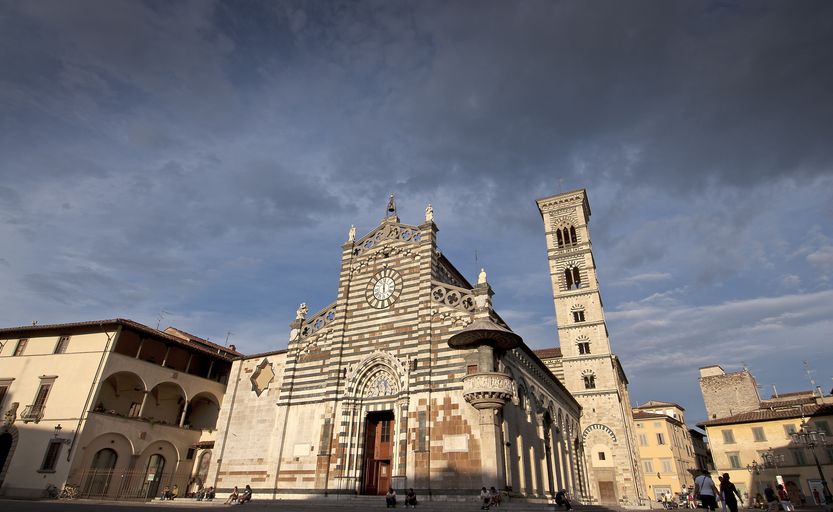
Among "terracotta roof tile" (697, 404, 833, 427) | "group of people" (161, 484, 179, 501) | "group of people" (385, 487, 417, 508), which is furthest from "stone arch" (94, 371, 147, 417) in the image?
"terracotta roof tile" (697, 404, 833, 427)

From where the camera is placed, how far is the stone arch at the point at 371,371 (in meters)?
22.8

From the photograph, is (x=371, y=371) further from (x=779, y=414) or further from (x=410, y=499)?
(x=779, y=414)

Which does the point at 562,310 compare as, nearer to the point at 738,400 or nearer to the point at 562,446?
the point at 562,446

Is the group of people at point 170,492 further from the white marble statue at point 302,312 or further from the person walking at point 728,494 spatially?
the person walking at point 728,494

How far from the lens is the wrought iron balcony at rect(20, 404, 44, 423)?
25.9 metres

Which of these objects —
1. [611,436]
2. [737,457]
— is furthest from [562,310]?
[737,457]

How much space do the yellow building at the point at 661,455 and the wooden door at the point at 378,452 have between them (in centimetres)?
3441

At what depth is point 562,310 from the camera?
4250cm

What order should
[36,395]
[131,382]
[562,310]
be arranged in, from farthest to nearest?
[562,310]
[131,382]
[36,395]

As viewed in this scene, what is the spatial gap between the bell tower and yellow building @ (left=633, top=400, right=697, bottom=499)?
493 centimetres

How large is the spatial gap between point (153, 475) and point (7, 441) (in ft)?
26.2

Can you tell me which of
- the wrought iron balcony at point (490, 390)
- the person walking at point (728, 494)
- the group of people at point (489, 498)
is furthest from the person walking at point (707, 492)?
the wrought iron balcony at point (490, 390)

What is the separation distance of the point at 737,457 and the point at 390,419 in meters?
31.3

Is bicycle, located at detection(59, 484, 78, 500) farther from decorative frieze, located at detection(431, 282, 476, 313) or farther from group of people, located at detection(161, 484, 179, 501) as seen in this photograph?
decorative frieze, located at detection(431, 282, 476, 313)
